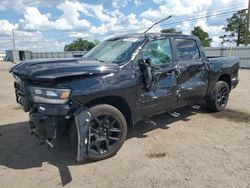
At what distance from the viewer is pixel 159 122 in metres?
6.49

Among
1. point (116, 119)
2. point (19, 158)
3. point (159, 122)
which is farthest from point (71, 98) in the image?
point (159, 122)

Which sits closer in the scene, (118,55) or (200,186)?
(200,186)

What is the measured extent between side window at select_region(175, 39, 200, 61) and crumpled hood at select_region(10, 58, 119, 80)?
1.82 m

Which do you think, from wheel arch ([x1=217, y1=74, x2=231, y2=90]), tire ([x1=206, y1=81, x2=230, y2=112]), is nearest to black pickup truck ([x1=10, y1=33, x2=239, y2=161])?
tire ([x1=206, y1=81, x2=230, y2=112])

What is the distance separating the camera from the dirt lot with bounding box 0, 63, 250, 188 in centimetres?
390

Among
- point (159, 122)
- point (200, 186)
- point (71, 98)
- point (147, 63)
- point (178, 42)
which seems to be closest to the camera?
point (200, 186)

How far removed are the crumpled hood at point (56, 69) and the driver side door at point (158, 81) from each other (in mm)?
721

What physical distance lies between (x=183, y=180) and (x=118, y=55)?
7.93ft

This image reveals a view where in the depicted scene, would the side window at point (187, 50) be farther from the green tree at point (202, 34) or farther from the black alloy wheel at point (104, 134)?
the green tree at point (202, 34)

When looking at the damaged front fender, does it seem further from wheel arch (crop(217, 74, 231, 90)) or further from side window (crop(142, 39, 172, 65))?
wheel arch (crop(217, 74, 231, 90))

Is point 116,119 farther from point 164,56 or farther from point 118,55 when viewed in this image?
point 164,56

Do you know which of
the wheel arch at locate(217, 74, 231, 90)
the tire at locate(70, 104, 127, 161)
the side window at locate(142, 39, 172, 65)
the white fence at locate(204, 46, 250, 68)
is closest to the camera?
the tire at locate(70, 104, 127, 161)

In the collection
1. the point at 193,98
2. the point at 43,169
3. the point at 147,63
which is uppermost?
the point at 147,63

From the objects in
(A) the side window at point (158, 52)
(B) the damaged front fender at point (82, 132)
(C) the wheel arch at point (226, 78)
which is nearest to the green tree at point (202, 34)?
(C) the wheel arch at point (226, 78)
